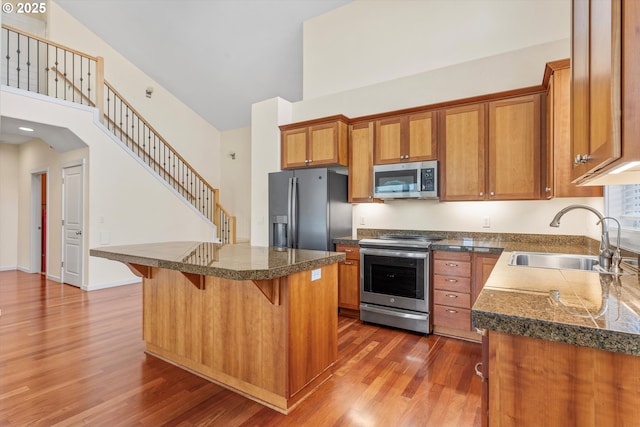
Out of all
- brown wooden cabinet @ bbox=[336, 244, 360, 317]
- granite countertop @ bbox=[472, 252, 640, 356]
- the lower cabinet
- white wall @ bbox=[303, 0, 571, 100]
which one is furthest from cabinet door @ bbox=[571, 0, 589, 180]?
brown wooden cabinet @ bbox=[336, 244, 360, 317]

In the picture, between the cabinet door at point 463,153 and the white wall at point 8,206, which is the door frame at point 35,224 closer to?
the white wall at point 8,206

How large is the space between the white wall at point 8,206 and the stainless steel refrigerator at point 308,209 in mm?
6215

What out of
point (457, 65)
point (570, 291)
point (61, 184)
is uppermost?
point (457, 65)

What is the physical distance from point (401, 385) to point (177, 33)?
6750 millimetres

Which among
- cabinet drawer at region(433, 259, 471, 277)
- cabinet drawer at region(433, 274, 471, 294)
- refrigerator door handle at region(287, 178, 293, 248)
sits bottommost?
cabinet drawer at region(433, 274, 471, 294)

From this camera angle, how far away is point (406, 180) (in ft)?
12.0

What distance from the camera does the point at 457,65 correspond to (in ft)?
12.3

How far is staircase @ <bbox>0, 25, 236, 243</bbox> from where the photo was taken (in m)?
5.42

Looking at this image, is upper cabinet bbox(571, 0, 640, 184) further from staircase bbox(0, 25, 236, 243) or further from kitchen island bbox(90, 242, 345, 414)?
staircase bbox(0, 25, 236, 243)

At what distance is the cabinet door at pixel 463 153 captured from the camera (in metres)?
3.32

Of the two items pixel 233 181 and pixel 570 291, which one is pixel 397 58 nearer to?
pixel 570 291

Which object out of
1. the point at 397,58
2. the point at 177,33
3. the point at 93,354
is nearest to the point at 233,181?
the point at 177,33

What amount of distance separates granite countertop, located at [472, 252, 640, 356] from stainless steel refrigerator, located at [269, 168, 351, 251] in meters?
2.58

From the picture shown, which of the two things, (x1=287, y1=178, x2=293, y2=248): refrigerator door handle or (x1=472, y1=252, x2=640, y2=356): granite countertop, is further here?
(x1=287, y1=178, x2=293, y2=248): refrigerator door handle
